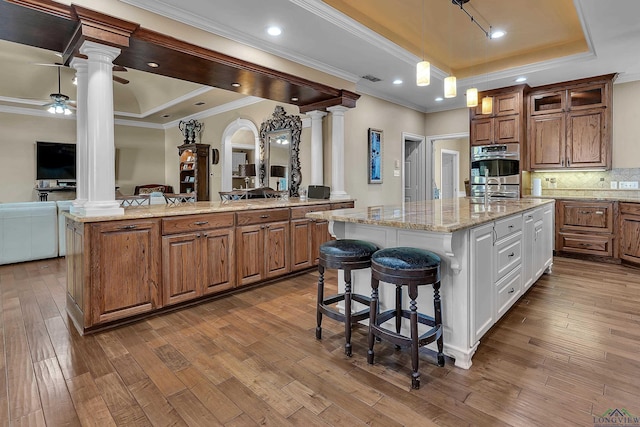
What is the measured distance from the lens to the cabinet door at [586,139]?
15.8 feet

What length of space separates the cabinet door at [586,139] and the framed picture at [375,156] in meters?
2.80

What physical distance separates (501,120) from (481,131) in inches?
12.9

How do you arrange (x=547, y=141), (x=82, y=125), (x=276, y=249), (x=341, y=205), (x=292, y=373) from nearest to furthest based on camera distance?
1. (x=292, y=373)
2. (x=82, y=125)
3. (x=276, y=249)
4. (x=341, y=205)
5. (x=547, y=141)

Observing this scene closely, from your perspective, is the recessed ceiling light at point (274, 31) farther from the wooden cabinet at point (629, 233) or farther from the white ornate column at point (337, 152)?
the wooden cabinet at point (629, 233)

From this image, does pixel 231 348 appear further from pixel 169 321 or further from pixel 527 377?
pixel 527 377

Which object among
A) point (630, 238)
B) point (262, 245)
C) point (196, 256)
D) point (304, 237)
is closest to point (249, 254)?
point (262, 245)

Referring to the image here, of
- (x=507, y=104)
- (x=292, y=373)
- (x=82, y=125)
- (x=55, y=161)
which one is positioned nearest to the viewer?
(x=292, y=373)

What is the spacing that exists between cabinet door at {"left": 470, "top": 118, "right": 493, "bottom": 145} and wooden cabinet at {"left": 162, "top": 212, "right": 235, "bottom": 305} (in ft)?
14.5

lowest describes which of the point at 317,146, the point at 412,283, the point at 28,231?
the point at 412,283

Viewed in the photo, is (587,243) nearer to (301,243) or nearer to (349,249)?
(301,243)

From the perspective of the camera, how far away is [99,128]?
104 inches

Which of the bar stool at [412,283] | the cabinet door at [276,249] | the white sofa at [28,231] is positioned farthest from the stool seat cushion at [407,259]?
the white sofa at [28,231]

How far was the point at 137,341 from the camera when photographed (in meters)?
2.46

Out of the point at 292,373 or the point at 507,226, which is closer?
the point at 292,373
